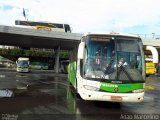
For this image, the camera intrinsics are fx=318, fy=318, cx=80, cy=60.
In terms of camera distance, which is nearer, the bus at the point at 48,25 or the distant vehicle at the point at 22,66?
the distant vehicle at the point at 22,66

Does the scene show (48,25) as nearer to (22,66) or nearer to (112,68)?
(22,66)

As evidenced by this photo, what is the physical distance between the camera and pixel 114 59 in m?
12.0

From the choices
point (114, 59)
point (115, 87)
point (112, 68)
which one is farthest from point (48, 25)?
point (115, 87)

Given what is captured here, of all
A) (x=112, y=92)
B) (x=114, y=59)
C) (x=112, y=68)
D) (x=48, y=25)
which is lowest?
(x=112, y=92)

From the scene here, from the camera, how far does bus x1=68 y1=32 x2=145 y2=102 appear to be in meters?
11.6

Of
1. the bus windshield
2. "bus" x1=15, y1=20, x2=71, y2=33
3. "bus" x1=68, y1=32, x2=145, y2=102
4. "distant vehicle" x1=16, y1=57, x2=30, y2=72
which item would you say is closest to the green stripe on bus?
"bus" x1=68, y1=32, x2=145, y2=102

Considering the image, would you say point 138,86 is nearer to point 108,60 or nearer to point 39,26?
point 108,60

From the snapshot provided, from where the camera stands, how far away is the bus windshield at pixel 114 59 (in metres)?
11.8

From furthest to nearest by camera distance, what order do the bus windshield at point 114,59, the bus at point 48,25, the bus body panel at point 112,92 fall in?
1. the bus at point 48,25
2. the bus windshield at point 114,59
3. the bus body panel at point 112,92

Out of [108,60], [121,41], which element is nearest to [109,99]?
[108,60]

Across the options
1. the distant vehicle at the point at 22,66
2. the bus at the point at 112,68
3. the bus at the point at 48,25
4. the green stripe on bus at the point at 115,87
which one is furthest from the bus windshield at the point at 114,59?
the bus at the point at 48,25

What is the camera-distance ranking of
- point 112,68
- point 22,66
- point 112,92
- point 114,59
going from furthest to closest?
point 22,66
point 114,59
point 112,68
point 112,92

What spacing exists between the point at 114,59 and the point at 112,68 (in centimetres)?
36

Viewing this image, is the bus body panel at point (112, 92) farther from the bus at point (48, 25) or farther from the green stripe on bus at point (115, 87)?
the bus at point (48, 25)
